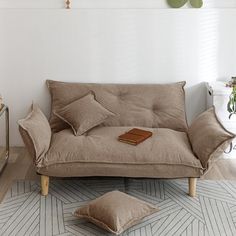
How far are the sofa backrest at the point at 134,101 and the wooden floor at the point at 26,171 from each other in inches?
15.9

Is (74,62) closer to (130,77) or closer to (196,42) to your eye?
(130,77)

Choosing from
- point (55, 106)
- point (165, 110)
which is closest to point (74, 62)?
Result: point (55, 106)

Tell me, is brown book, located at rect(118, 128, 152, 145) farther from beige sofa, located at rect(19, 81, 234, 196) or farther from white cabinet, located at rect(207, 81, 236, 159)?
white cabinet, located at rect(207, 81, 236, 159)

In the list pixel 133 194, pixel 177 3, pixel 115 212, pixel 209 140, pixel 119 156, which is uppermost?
pixel 177 3

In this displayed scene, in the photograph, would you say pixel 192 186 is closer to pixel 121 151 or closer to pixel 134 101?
pixel 121 151

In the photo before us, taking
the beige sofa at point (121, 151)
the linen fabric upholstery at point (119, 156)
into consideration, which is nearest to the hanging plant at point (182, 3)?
the beige sofa at point (121, 151)

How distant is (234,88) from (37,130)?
5.32 ft

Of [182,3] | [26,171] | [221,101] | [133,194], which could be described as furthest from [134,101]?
[26,171]

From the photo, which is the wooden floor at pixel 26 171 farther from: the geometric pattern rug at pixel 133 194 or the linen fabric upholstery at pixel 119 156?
the linen fabric upholstery at pixel 119 156

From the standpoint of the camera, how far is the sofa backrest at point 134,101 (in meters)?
3.45

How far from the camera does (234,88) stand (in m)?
3.37

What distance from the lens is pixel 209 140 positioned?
280 cm

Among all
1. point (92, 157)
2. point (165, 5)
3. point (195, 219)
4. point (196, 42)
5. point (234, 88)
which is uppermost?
point (165, 5)

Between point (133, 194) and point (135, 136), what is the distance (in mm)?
423
